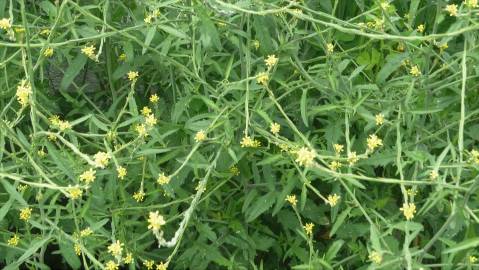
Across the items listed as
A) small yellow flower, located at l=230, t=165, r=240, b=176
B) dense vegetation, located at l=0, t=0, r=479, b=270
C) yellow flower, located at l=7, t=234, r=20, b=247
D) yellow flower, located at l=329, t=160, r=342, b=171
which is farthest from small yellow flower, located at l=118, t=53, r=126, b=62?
yellow flower, located at l=329, t=160, r=342, b=171

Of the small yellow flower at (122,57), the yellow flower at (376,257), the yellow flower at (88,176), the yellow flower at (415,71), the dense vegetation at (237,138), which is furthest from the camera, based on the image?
the small yellow flower at (122,57)

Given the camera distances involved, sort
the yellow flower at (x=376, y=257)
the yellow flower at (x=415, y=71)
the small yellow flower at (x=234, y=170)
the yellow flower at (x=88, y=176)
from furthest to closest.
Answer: the small yellow flower at (x=234, y=170), the yellow flower at (x=415, y=71), the yellow flower at (x=88, y=176), the yellow flower at (x=376, y=257)

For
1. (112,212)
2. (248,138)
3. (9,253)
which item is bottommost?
(9,253)

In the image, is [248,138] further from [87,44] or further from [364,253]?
[87,44]

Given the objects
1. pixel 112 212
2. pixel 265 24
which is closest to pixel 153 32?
pixel 265 24

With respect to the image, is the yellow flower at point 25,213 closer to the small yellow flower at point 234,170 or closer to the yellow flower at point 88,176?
the yellow flower at point 88,176

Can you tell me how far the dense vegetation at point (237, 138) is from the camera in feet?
5.99

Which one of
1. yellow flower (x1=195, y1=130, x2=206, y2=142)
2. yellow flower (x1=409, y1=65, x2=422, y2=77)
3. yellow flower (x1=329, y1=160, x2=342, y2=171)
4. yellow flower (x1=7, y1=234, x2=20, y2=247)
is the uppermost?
yellow flower (x1=409, y1=65, x2=422, y2=77)

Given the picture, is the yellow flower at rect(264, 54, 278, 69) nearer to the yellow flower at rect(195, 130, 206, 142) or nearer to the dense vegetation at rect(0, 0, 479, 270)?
the dense vegetation at rect(0, 0, 479, 270)

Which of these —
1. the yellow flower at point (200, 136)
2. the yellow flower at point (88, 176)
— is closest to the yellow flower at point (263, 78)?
the yellow flower at point (200, 136)

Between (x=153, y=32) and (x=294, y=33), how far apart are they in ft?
1.20

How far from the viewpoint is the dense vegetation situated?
1.83m

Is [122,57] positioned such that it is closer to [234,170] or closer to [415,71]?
[234,170]

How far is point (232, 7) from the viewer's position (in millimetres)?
1684
